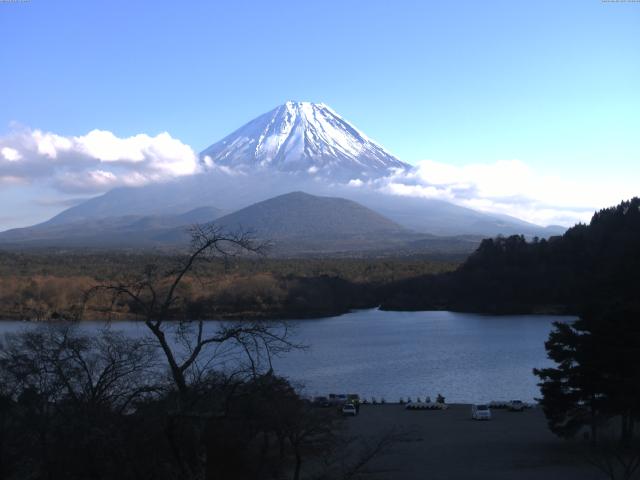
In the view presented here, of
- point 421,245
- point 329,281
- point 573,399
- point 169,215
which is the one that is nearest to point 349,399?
point 573,399

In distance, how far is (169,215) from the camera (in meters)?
139

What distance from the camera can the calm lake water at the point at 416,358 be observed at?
20844 mm

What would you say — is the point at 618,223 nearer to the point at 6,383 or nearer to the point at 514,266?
the point at 514,266

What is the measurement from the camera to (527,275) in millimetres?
48125

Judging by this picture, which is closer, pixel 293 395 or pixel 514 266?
pixel 293 395

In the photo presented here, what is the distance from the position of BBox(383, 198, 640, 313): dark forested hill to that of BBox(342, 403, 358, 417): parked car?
96.9ft

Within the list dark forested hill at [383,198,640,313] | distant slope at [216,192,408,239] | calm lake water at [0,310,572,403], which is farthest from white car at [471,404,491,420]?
distant slope at [216,192,408,239]

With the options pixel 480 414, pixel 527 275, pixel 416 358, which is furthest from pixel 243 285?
pixel 480 414

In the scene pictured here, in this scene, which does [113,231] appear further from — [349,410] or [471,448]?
[471,448]

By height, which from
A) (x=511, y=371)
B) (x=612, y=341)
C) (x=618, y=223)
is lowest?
(x=511, y=371)

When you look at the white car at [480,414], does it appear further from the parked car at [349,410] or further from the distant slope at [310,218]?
the distant slope at [310,218]

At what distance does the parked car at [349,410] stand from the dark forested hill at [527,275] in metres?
29.5

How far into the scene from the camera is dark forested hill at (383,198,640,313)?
45.9m

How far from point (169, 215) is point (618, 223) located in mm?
99434
